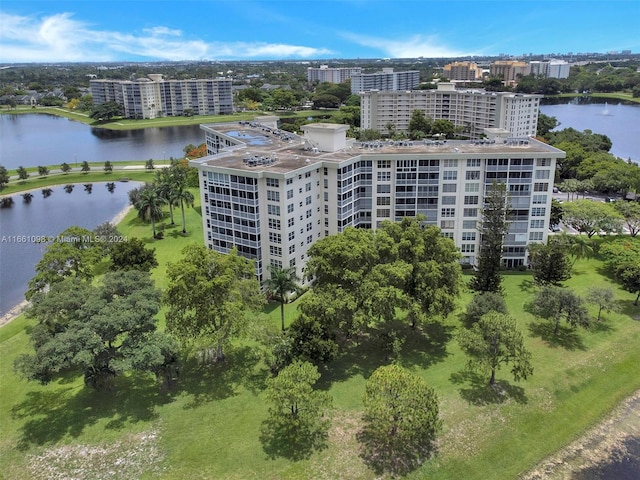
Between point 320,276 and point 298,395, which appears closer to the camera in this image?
point 298,395

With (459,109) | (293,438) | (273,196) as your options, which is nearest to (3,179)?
(273,196)

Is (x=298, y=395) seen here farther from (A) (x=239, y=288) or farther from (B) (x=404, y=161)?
(B) (x=404, y=161)

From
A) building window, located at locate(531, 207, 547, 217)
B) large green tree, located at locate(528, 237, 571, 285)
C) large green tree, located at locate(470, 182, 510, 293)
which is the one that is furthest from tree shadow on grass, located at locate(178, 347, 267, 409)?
building window, located at locate(531, 207, 547, 217)

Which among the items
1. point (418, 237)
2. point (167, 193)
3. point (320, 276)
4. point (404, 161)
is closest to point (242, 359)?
point (320, 276)

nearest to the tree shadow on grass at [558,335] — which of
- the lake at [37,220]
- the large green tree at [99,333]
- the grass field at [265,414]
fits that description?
the grass field at [265,414]

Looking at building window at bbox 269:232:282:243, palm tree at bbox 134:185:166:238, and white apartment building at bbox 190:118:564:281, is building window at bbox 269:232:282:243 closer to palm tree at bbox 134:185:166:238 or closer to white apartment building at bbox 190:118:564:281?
white apartment building at bbox 190:118:564:281

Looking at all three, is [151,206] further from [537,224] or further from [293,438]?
[537,224]
